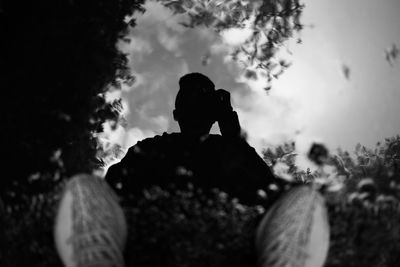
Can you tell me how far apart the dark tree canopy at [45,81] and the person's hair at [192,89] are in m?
0.97

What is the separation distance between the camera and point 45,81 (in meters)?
2.34

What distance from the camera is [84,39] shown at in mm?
2516

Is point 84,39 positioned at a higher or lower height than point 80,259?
higher

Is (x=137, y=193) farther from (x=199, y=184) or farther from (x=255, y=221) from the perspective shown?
(x=255, y=221)

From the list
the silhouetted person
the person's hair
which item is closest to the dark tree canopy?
the silhouetted person

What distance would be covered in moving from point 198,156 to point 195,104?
23.2 inches

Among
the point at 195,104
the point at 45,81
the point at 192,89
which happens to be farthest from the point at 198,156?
the point at 45,81

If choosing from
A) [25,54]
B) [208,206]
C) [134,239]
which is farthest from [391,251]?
[25,54]

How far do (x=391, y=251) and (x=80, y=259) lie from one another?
87.4 inches

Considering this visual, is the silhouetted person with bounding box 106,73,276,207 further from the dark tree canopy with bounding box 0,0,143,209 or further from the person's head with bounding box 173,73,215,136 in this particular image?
the dark tree canopy with bounding box 0,0,143,209

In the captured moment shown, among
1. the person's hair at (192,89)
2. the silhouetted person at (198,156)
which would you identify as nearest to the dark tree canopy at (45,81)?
the silhouetted person at (198,156)

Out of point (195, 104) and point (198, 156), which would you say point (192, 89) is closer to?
point (195, 104)

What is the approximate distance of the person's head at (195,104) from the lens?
339 cm

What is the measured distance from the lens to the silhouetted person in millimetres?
2848
